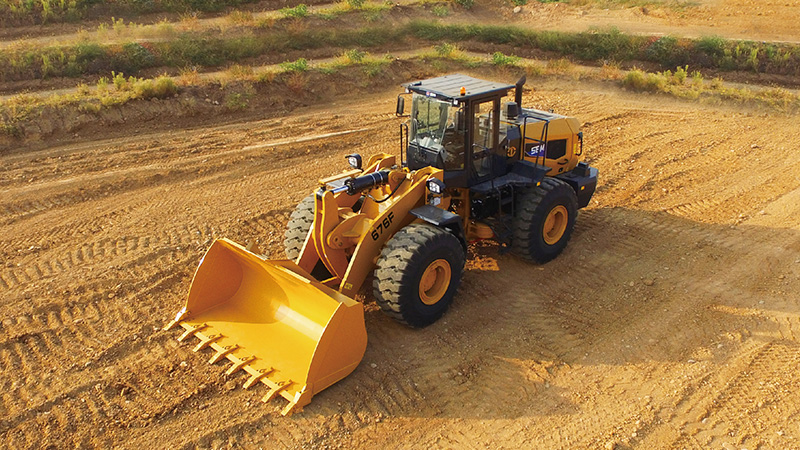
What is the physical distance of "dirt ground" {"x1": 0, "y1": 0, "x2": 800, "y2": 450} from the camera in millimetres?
6332

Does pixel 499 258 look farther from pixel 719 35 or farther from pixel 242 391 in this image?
pixel 719 35

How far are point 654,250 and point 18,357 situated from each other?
819 centimetres

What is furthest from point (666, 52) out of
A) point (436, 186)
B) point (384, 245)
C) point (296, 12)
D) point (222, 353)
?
point (222, 353)

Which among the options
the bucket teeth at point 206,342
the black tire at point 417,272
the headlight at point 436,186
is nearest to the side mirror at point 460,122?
the headlight at point 436,186

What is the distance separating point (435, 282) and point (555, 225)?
94.5 inches

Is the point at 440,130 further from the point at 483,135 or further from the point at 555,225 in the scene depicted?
the point at 555,225

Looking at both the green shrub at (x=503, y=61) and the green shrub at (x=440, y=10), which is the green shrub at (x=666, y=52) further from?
→ the green shrub at (x=440, y=10)

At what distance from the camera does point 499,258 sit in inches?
365

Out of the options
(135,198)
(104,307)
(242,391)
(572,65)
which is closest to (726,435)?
(242,391)

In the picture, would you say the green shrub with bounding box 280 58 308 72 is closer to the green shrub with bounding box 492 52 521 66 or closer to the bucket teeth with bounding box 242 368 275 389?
the green shrub with bounding box 492 52 521 66

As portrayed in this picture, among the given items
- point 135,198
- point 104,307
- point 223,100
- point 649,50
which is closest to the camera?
point 104,307

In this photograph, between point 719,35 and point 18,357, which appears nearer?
point 18,357

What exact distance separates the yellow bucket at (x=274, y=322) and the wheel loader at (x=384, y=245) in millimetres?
14

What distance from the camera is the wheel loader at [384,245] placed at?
22.6ft
